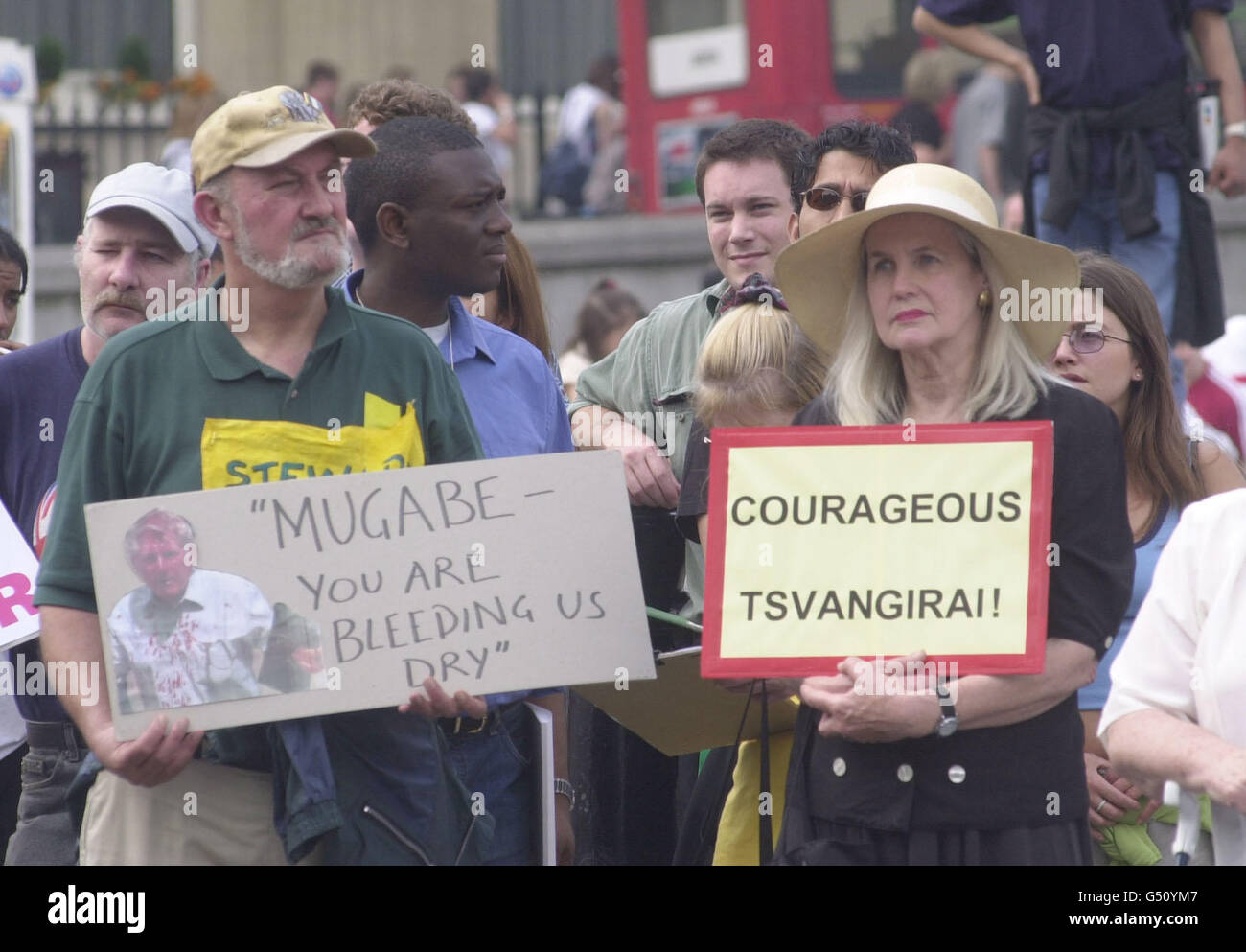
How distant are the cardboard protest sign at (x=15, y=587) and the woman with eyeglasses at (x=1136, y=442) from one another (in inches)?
97.1

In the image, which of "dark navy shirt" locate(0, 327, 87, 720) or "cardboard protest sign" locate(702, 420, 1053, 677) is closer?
"cardboard protest sign" locate(702, 420, 1053, 677)

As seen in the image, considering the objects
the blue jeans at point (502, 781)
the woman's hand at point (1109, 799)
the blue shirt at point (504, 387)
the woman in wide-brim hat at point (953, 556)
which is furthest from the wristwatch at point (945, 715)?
the blue shirt at point (504, 387)

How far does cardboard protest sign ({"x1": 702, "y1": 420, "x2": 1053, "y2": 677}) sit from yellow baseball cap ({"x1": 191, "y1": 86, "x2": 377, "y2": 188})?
106cm

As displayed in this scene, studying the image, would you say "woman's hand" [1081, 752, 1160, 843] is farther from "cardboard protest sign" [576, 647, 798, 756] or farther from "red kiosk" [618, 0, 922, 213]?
"red kiosk" [618, 0, 922, 213]

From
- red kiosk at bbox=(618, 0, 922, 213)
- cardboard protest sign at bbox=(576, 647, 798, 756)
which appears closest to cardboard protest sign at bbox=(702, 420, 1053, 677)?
cardboard protest sign at bbox=(576, 647, 798, 756)

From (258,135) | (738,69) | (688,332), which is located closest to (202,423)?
(258,135)

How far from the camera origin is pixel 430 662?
Answer: 12.8 ft

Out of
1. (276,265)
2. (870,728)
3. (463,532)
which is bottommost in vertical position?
(870,728)

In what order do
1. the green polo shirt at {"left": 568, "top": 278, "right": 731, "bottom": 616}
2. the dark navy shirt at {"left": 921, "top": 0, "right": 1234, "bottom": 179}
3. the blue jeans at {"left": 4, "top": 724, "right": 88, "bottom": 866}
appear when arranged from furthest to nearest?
the dark navy shirt at {"left": 921, "top": 0, "right": 1234, "bottom": 179}, the green polo shirt at {"left": 568, "top": 278, "right": 731, "bottom": 616}, the blue jeans at {"left": 4, "top": 724, "right": 88, "bottom": 866}

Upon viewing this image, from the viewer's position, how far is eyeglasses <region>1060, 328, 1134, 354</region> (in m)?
4.96

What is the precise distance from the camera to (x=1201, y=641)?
3.52m
